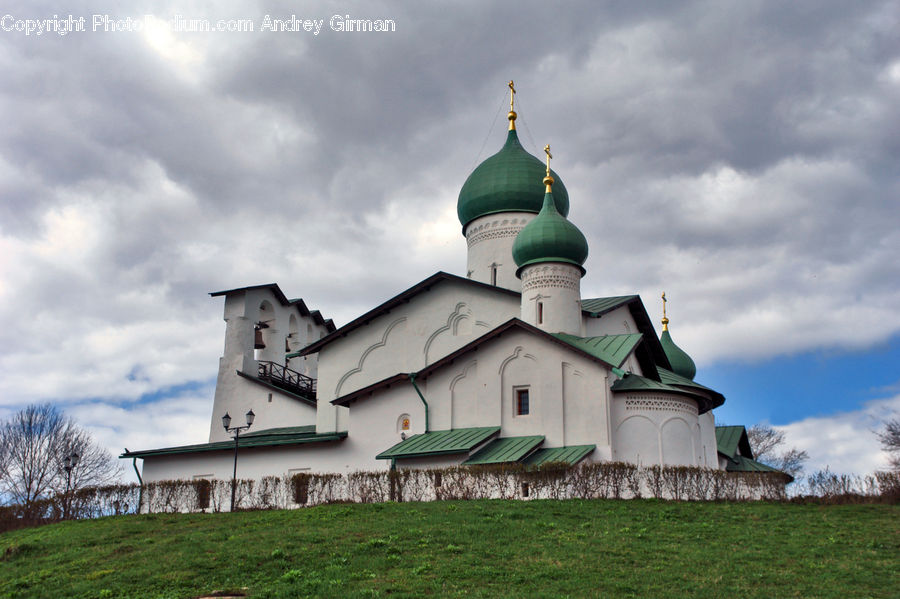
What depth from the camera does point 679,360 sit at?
1117 inches

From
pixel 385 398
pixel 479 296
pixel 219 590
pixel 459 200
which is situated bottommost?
pixel 219 590

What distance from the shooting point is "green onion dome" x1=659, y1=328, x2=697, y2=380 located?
2823cm

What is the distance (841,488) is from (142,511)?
1459 cm

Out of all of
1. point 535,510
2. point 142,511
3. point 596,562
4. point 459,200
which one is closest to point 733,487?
point 535,510

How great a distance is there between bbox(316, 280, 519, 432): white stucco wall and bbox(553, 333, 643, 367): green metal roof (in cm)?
247

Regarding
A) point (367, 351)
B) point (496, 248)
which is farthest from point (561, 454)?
point (496, 248)

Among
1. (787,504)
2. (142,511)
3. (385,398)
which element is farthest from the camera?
(385,398)

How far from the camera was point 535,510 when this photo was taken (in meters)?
14.2

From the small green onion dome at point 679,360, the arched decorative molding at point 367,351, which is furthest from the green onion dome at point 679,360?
the arched decorative molding at point 367,351

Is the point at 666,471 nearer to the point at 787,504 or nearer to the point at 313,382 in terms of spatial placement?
the point at 787,504

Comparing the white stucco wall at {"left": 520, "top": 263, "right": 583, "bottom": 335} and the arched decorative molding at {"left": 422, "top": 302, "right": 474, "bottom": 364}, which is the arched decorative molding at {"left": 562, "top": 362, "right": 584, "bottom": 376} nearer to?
the white stucco wall at {"left": 520, "top": 263, "right": 583, "bottom": 335}

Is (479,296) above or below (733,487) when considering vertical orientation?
above

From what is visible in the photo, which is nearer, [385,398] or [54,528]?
[54,528]

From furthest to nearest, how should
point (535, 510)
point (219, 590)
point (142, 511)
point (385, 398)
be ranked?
Answer: point (385, 398)
point (142, 511)
point (535, 510)
point (219, 590)
